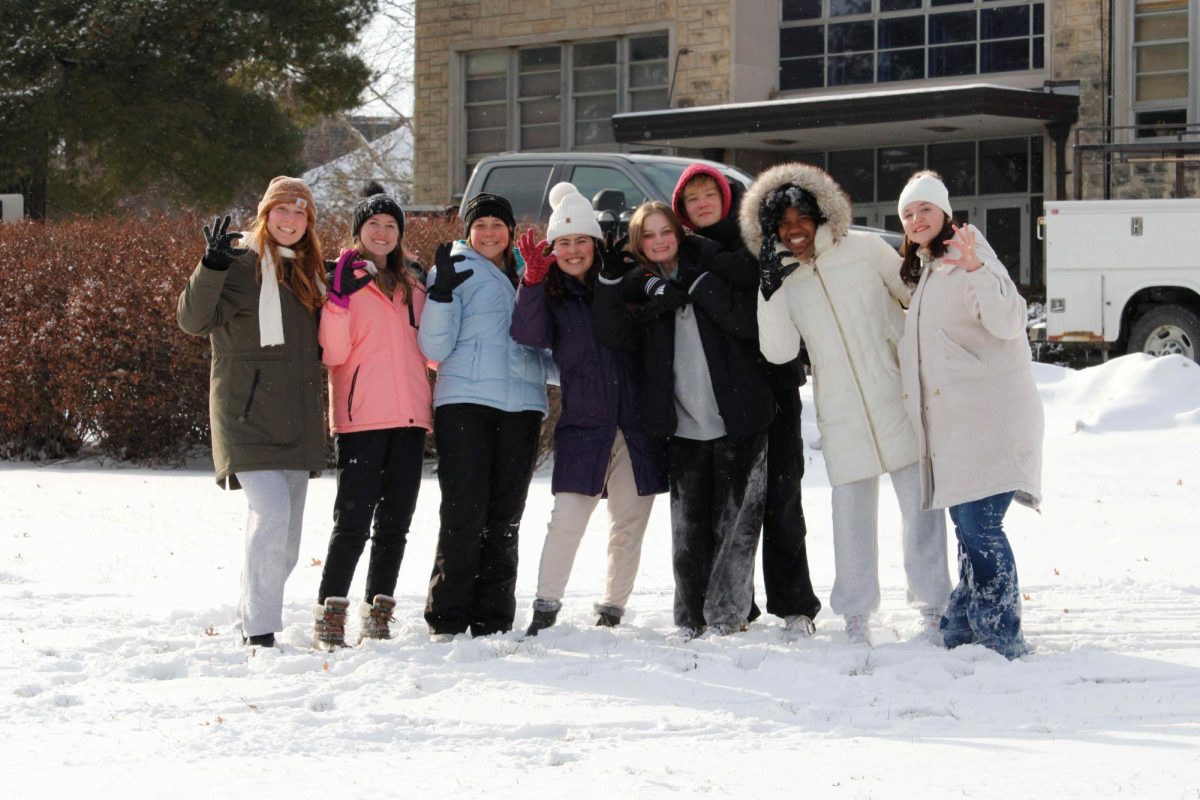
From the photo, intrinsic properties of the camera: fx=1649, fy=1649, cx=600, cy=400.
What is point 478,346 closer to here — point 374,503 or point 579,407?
point 579,407

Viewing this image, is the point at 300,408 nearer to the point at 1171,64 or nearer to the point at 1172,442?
the point at 1172,442

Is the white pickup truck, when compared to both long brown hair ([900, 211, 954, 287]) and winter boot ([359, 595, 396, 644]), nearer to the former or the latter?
long brown hair ([900, 211, 954, 287])

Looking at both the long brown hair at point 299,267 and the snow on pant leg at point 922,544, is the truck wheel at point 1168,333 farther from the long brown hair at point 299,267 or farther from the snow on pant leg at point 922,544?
the long brown hair at point 299,267

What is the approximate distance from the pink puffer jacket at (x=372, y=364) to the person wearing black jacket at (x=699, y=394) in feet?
2.39

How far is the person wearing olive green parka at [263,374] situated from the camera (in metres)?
5.88

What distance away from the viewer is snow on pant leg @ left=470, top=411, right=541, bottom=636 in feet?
20.2

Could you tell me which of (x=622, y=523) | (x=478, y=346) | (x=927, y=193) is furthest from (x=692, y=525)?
(x=927, y=193)

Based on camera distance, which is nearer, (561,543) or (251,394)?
(251,394)

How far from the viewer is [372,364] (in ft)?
19.9

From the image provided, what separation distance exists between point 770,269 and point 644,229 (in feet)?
1.78

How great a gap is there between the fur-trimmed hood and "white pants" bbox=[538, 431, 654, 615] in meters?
0.96

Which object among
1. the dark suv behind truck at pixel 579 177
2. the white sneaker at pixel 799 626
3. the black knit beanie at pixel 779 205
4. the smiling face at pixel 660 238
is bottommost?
the white sneaker at pixel 799 626

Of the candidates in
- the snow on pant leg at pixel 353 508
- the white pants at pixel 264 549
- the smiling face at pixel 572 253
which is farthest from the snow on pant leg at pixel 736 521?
the white pants at pixel 264 549

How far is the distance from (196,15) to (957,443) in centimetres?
1635
